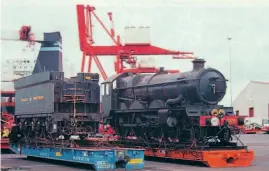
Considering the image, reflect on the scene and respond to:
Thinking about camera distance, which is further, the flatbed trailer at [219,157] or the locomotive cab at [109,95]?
the locomotive cab at [109,95]

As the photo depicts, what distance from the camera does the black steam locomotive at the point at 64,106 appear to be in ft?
58.5

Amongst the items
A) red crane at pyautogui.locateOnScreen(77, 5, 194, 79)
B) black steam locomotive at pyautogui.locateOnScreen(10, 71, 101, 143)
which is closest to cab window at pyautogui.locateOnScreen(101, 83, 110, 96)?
black steam locomotive at pyautogui.locateOnScreen(10, 71, 101, 143)

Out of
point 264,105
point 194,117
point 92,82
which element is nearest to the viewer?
point 194,117

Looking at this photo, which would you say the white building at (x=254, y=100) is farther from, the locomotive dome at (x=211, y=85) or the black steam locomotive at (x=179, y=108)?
the locomotive dome at (x=211, y=85)

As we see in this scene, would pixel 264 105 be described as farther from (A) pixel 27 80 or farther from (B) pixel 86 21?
(A) pixel 27 80

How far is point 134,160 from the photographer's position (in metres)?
16.0

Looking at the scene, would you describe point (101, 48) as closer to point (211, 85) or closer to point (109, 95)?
point (109, 95)

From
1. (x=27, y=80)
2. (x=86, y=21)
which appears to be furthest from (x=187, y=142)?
(x=86, y=21)

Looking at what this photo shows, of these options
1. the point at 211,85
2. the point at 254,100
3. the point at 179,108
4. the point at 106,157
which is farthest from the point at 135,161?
the point at 254,100

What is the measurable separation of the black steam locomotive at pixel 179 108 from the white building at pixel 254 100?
44.0 metres

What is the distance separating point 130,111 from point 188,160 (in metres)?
3.70

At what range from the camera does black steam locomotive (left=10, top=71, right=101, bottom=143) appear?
1783cm

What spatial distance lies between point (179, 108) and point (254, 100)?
4889 cm

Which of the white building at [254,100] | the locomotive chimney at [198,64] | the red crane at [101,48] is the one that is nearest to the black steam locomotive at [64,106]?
the locomotive chimney at [198,64]
